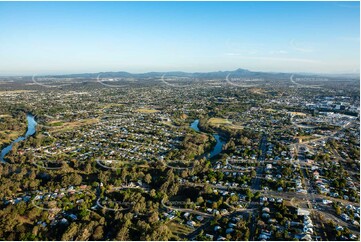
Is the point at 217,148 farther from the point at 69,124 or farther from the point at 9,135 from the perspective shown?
the point at 9,135

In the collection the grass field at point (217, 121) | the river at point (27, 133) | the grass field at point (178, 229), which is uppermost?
the grass field at point (217, 121)

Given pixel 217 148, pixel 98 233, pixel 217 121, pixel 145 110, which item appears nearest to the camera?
pixel 98 233

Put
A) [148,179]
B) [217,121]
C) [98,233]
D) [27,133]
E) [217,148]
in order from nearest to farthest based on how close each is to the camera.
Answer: [98,233]
[148,179]
[217,148]
[27,133]
[217,121]

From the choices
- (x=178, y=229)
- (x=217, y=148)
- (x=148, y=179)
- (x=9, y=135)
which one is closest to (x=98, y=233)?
(x=178, y=229)

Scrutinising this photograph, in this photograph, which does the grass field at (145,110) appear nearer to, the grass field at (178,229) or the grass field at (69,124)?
the grass field at (69,124)

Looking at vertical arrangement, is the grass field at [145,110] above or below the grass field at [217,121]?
above

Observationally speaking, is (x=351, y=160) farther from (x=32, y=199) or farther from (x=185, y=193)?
(x=32, y=199)

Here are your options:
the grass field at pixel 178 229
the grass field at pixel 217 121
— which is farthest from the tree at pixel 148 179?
the grass field at pixel 217 121

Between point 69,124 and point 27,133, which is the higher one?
point 69,124

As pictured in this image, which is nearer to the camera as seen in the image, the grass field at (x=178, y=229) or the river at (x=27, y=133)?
the grass field at (x=178, y=229)

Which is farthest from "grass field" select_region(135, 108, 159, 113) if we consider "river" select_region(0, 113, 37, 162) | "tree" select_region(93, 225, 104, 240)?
"tree" select_region(93, 225, 104, 240)

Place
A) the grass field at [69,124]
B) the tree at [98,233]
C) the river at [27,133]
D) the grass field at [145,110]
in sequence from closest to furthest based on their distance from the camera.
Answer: the tree at [98,233]
the river at [27,133]
the grass field at [69,124]
the grass field at [145,110]
